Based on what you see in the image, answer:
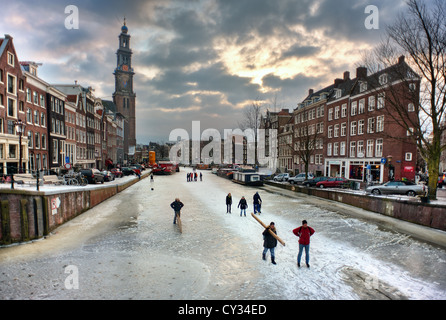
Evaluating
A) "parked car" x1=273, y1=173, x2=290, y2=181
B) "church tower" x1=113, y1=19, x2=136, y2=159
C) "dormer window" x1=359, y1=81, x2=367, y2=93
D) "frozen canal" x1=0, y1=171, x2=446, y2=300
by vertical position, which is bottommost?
"frozen canal" x1=0, y1=171, x2=446, y2=300

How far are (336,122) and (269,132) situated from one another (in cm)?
2904

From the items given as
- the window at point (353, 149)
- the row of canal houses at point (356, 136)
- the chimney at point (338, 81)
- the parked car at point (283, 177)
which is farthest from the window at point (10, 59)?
the chimney at point (338, 81)

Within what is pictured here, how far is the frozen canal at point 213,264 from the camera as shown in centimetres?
727

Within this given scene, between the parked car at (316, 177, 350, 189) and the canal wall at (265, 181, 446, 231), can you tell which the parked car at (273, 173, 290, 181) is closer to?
the parked car at (316, 177, 350, 189)

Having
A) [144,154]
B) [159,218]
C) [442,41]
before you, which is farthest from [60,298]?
[144,154]

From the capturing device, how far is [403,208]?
643 inches

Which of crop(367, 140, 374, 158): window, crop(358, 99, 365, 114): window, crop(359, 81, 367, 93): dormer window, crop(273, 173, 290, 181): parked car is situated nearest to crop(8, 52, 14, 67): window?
crop(273, 173, 290, 181): parked car

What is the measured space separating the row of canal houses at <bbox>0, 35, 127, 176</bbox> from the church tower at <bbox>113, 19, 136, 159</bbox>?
54.9 metres

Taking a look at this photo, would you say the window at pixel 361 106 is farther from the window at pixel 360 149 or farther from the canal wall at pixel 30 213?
the canal wall at pixel 30 213

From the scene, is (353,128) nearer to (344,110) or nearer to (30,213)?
Result: (344,110)

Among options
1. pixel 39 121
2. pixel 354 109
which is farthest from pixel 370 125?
pixel 39 121

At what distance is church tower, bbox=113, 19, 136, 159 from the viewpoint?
10931 centimetres

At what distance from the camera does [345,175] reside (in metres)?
41.7

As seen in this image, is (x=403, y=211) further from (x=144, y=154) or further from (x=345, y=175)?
(x=144, y=154)
